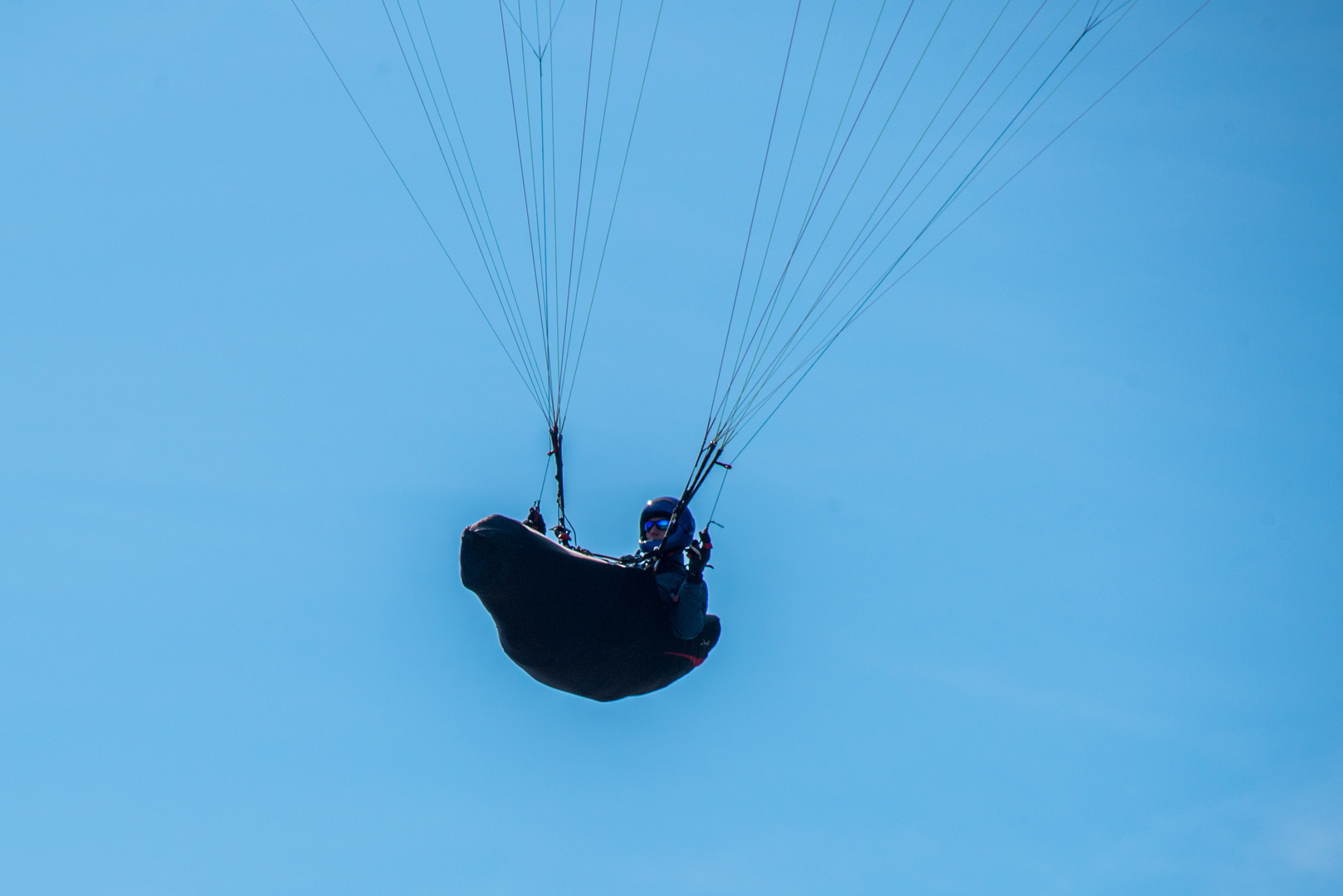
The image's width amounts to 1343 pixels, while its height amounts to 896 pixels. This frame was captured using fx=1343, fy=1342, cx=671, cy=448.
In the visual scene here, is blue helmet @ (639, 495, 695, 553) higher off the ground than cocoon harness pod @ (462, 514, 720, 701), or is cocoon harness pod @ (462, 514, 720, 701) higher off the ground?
blue helmet @ (639, 495, 695, 553)

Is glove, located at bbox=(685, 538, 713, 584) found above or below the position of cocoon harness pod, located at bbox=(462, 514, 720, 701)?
above

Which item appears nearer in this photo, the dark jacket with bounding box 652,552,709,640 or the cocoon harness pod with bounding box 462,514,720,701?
the cocoon harness pod with bounding box 462,514,720,701

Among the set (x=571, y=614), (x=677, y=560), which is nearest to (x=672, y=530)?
(x=677, y=560)

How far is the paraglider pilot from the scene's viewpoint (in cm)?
1053

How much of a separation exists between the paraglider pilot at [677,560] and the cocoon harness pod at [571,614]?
129 mm

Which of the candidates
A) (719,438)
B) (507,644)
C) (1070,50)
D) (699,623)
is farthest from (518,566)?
(1070,50)

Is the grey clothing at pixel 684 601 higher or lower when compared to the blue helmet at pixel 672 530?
lower

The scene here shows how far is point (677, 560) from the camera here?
10805mm

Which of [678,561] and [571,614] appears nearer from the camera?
[571,614]

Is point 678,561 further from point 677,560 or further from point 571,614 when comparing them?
point 571,614

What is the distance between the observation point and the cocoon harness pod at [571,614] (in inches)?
388

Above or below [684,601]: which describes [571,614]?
below

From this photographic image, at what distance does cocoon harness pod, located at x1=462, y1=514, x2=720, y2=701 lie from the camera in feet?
32.3

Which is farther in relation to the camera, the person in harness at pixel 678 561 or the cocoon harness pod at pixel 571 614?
the person in harness at pixel 678 561
